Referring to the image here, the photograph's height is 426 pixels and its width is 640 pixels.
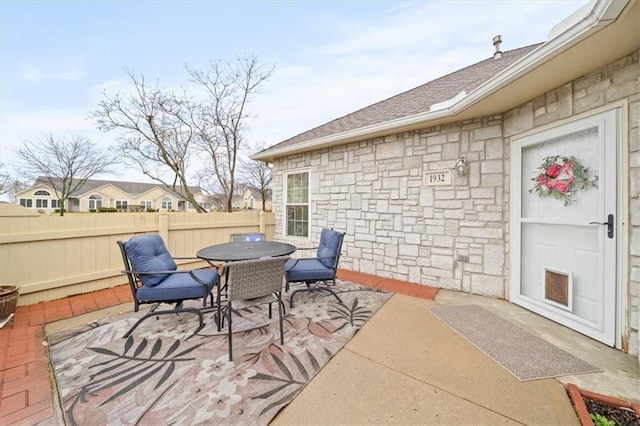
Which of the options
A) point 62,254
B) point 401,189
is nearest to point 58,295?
point 62,254

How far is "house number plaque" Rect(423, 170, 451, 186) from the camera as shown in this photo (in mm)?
3721

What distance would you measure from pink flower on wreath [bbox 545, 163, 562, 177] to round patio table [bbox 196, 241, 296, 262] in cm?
319

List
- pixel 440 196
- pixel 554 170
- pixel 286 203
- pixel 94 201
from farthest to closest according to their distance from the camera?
pixel 94 201
pixel 286 203
pixel 440 196
pixel 554 170

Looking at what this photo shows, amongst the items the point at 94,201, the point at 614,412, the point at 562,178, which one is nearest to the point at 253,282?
the point at 614,412

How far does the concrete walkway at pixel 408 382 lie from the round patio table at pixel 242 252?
4.28 feet

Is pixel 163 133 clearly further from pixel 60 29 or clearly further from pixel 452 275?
pixel 452 275

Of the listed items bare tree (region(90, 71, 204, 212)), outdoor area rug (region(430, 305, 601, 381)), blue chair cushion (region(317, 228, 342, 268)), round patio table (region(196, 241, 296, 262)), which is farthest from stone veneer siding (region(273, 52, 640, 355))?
bare tree (region(90, 71, 204, 212))

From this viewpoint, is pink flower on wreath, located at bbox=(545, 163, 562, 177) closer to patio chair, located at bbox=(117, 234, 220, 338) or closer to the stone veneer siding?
the stone veneer siding

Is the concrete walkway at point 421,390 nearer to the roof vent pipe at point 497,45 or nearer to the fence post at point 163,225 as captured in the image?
the fence post at point 163,225

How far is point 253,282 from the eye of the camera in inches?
85.0

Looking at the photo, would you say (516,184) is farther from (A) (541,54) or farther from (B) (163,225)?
(B) (163,225)

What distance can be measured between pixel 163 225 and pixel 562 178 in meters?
5.63

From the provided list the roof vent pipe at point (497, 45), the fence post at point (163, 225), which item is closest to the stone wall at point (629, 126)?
the roof vent pipe at point (497, 45)

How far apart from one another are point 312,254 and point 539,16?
5.65m
